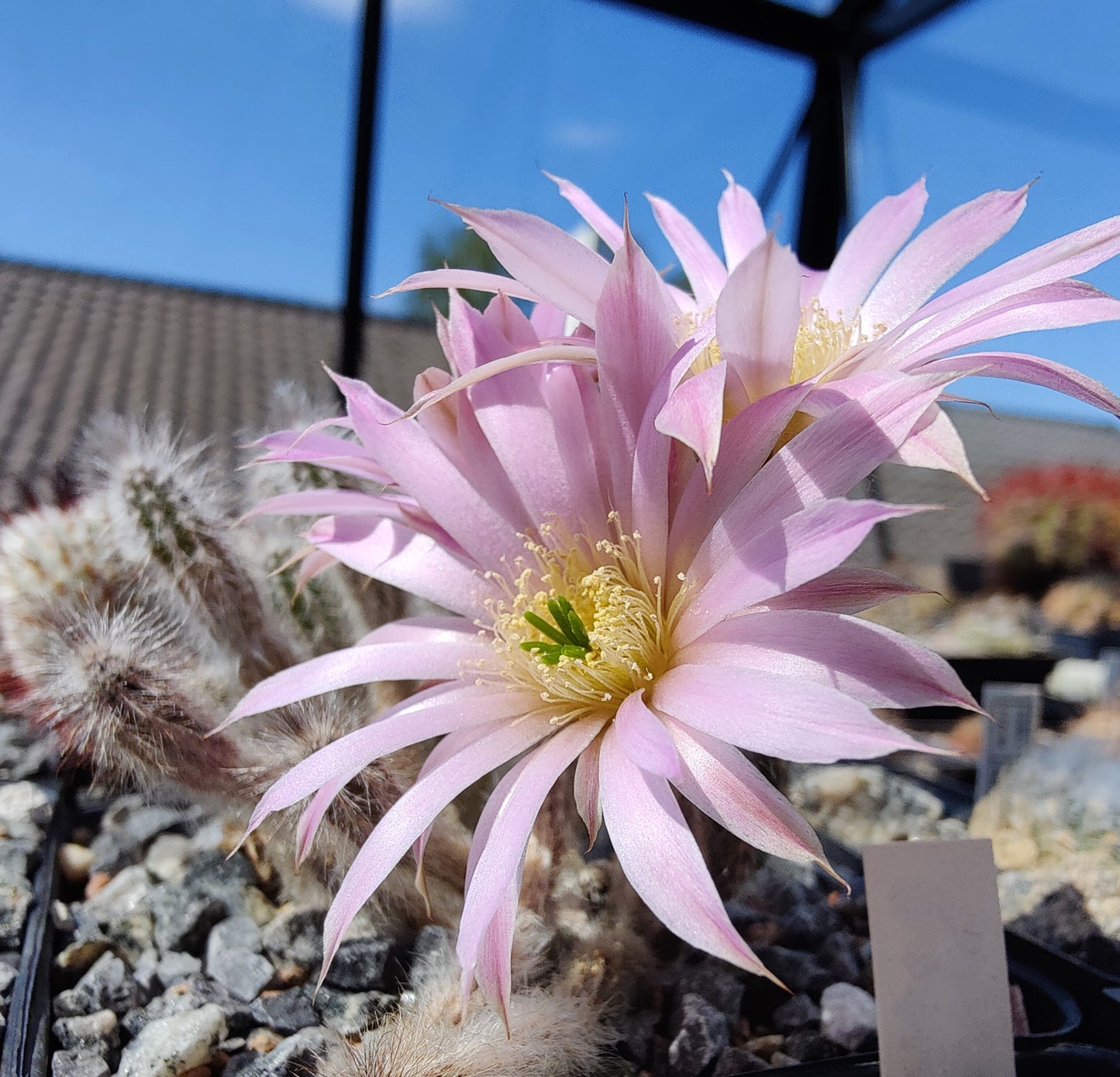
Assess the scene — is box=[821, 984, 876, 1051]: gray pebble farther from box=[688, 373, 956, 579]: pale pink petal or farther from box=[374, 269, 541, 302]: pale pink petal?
box=[374, 269, 541, 302]: pale pink petal

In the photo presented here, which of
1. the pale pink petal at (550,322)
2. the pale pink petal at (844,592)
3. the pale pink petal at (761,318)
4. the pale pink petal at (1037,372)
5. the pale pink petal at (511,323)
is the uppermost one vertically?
the pale pink petal at (550,322)

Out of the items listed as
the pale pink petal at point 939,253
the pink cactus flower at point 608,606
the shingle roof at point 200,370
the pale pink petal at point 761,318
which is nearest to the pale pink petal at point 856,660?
the pink cactus flower at point 608,606

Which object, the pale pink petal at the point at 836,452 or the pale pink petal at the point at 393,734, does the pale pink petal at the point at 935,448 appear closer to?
the pale pink petal at the point at 836,452

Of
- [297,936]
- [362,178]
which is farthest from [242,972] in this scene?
[362,178]

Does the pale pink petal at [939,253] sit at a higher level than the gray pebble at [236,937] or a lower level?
higher

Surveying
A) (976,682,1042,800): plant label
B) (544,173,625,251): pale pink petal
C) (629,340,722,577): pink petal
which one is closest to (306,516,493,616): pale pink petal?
(629,340,722,577): pink petal

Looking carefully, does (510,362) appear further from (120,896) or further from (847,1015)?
(120,896)

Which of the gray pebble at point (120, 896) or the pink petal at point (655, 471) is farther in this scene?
the gray pebble at point (120, 896)
